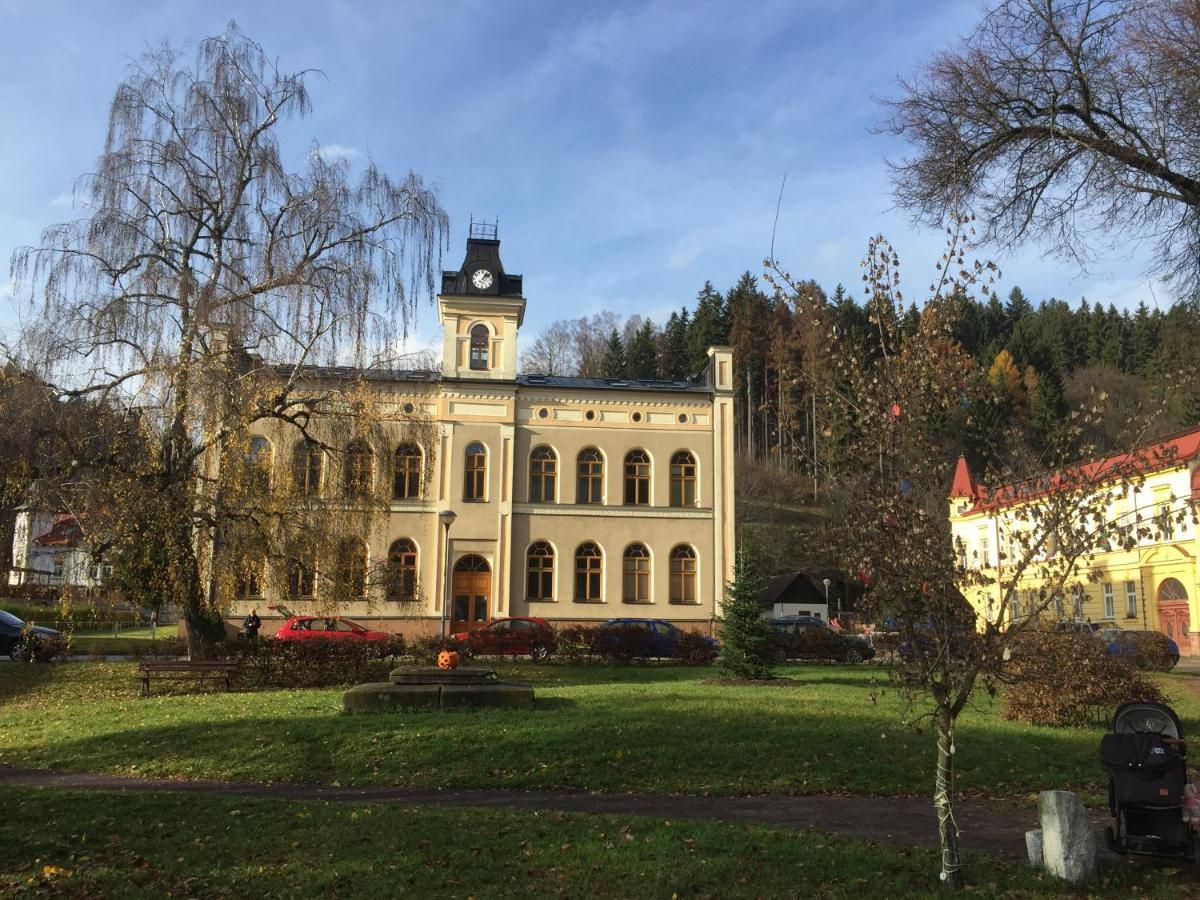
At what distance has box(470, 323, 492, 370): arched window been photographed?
35.4 meters

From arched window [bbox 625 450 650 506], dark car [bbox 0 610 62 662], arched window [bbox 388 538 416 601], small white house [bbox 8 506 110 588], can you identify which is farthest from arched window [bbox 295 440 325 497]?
arched window [bbox 625 450 650 506]

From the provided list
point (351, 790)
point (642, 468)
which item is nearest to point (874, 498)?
point (351, 790)

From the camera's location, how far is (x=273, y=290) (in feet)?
63.3

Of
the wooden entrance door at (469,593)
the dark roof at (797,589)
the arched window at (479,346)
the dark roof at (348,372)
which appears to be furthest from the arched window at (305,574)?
the dark roof at (797,589)

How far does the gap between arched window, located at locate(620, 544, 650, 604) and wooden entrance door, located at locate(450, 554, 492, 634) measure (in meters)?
5.23

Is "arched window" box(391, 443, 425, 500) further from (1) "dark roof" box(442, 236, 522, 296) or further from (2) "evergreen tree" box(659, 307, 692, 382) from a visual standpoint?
(2) "evergreen tree" box(659, 307, 692, 382)

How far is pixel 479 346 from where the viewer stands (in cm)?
3550

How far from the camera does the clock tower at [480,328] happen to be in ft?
115

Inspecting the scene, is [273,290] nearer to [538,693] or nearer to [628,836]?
[538,693]

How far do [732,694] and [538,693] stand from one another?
3.75 meters

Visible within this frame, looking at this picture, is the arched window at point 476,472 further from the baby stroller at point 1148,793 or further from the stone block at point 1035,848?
the baby stroller at point 1148,793

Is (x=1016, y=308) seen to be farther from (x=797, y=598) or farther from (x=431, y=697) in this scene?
(x=431, y=697)

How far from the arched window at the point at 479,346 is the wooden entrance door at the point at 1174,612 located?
31534 millimetres

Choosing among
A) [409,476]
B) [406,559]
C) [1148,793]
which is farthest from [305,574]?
[1148,793]
